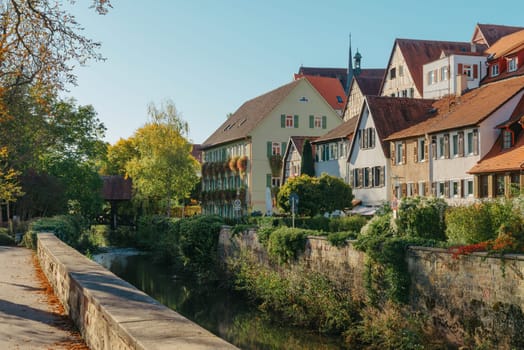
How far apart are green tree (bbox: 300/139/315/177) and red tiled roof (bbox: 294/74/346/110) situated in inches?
917

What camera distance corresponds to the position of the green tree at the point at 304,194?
40.5 metres

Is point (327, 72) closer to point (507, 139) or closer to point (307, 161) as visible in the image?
point (307, 161)

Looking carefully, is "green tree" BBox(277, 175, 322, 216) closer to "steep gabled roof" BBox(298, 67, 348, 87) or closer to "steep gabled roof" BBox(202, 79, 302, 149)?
"steep gabled roof" BBox(202, 79, 302, 149)

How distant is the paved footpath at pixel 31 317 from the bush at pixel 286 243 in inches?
353

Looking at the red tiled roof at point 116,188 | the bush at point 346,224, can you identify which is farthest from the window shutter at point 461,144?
the red tiled roof at point 116,188

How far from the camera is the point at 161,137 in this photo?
63344 mm

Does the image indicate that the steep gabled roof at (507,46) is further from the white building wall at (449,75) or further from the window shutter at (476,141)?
the window shutter at (476,141)

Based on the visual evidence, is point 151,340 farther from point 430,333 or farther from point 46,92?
point 46,92

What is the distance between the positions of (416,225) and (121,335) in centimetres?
1844

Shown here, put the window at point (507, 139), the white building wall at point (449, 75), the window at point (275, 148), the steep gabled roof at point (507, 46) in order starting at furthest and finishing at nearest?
the window at point (275, 148)
the steep gabled roof at point (507, 46)
the white building wall at point (449, 75)
the window at point (507, 139)

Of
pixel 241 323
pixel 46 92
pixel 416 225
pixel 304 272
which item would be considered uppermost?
pixel 46 92

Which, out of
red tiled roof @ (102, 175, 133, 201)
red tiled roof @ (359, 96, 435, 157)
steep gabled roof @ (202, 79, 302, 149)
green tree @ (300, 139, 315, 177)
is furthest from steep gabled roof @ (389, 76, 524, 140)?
red tiled roof @ (102, 175, 133, 201)

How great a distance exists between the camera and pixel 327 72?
395ft

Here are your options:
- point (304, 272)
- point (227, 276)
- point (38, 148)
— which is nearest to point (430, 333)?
point (304, 272)
